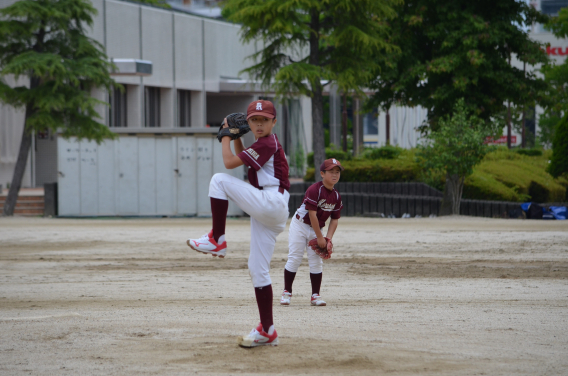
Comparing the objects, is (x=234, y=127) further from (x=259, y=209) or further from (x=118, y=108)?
(x=118, y=108)

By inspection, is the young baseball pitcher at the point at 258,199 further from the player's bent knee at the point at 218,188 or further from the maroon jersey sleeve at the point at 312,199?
the maroon jersey sleeve at the point at 312,199

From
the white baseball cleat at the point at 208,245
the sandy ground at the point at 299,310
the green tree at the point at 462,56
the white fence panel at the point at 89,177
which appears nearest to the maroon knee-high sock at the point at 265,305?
the sandy ground at the point at 299,310

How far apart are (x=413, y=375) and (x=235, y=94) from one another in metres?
35.6

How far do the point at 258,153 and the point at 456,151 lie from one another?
15.5 metres

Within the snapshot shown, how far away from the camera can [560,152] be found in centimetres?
2186

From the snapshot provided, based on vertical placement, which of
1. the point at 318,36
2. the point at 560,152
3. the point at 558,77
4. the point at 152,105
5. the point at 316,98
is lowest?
the point at 560,152

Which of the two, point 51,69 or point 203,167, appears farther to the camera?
point 203,167

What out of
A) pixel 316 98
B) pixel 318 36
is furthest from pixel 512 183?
pixel 318 36

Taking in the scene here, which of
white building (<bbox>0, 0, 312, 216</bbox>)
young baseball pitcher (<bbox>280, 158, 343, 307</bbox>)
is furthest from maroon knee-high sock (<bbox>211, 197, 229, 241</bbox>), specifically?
white building (<bbox>0, 0, 312, 216</bbox>)

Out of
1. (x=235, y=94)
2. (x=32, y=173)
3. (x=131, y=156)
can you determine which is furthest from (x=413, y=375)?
(x=235, y=94)

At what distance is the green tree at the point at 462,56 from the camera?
2138 centimetres

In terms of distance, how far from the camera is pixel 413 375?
478 centimetres

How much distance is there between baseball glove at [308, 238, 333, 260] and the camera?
7.42 metres

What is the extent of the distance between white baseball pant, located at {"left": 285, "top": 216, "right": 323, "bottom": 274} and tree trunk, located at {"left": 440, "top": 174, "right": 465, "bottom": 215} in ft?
43.5
